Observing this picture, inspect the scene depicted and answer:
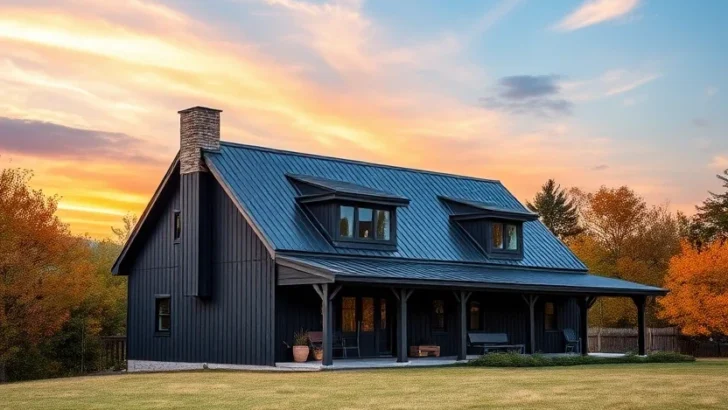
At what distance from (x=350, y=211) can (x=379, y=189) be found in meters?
4.03

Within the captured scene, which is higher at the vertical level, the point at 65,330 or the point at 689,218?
the point at 689,218

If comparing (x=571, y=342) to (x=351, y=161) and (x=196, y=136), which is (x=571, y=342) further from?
(x=196, y=136)

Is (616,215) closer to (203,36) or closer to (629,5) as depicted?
(629,5)

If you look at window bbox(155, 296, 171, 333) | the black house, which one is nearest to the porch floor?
the black house

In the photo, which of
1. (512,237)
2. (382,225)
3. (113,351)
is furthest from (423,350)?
(113,351)

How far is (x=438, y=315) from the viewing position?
3272cm

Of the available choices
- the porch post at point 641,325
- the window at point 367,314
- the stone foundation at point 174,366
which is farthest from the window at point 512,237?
the stone foundation at point 174,366

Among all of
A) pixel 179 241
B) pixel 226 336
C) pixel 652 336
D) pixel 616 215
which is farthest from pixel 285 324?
pixel 616 215

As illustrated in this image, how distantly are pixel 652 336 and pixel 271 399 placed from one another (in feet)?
109

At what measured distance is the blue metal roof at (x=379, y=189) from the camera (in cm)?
2935

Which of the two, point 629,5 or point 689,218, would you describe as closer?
point 629,5

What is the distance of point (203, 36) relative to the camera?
27891 millimetres

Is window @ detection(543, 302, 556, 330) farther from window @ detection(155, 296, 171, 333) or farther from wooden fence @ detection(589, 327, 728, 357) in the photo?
window @ detection(155, 296, 171, 333)

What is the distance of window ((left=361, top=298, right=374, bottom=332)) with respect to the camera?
30.1 meters
